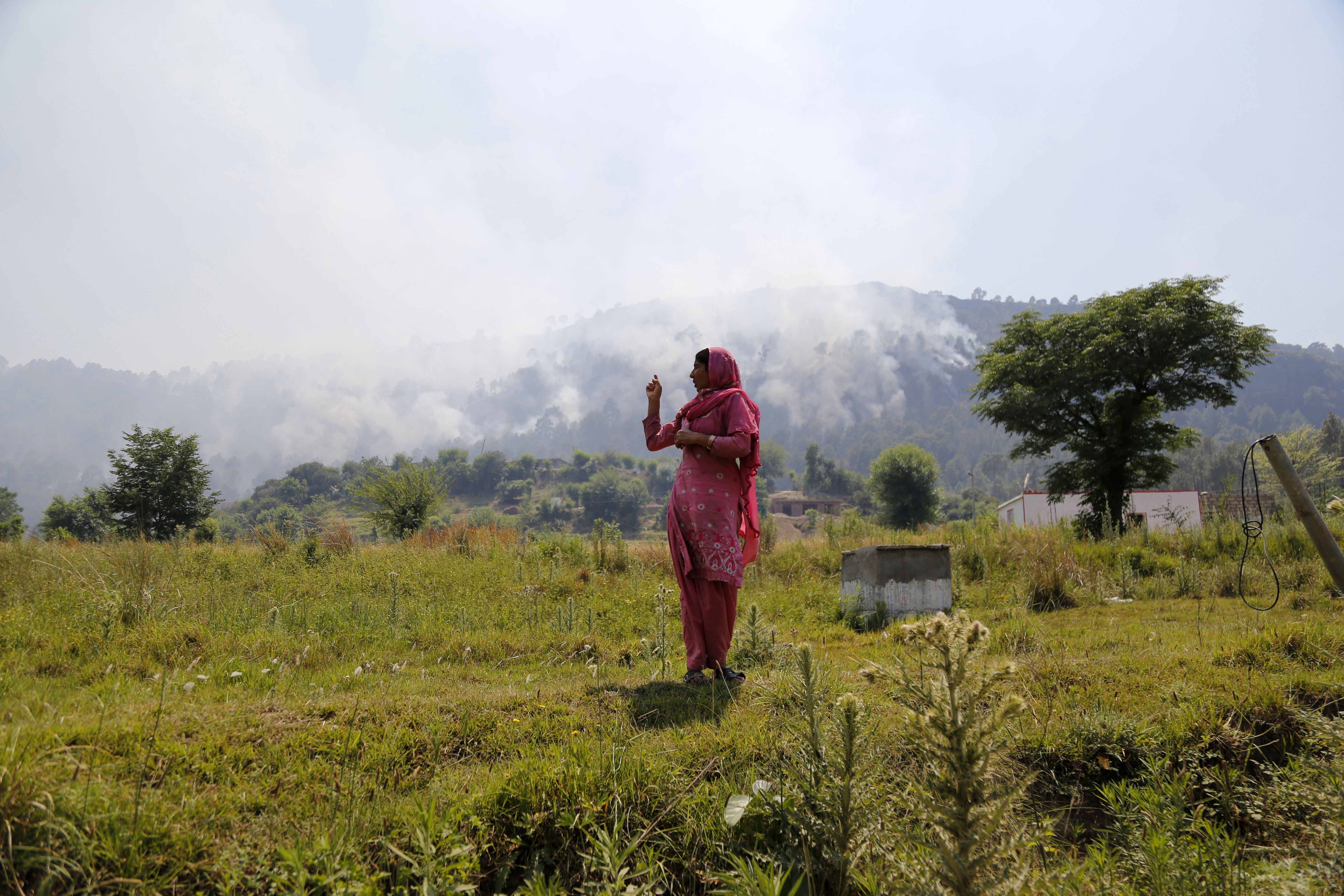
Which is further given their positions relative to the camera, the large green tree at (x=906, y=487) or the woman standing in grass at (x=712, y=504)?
the large green tree at (x=906, y=487)

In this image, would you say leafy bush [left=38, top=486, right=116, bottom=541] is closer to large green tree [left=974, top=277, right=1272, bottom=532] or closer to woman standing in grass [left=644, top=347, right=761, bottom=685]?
woman standing in grass [left=644, top=347, right=761, bottom=685]

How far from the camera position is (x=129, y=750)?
7.62 feet

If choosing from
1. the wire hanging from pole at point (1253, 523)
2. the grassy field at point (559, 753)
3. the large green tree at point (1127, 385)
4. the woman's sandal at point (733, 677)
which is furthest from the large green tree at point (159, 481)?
the large green tree at point (1127, 385)

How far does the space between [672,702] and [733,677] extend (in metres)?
0.78

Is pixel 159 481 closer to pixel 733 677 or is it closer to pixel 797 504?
pixel 733 677

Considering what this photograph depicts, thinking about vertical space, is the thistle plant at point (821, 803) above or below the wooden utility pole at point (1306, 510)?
below

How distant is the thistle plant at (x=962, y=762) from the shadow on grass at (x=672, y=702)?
1775mm

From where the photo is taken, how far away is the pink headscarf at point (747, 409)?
484 cm

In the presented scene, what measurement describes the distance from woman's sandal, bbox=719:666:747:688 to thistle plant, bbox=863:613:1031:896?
2550 mm

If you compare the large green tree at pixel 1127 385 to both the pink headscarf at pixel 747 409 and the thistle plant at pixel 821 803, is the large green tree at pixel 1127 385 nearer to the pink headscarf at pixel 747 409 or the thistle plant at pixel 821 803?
the pink headscarf at pixel 747 409

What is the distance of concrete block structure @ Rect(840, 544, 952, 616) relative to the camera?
780cm

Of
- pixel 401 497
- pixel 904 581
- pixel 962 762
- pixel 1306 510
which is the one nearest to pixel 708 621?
pixel 962 762

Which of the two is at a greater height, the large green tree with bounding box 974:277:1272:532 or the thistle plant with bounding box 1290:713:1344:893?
the large green tree with bounding box 974:277:1272:532

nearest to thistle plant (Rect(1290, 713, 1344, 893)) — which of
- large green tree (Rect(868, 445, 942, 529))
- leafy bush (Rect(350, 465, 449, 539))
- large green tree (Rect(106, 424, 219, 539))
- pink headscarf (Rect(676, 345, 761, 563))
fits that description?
pink headscarf (Rect(676, 345, 761, 563))
